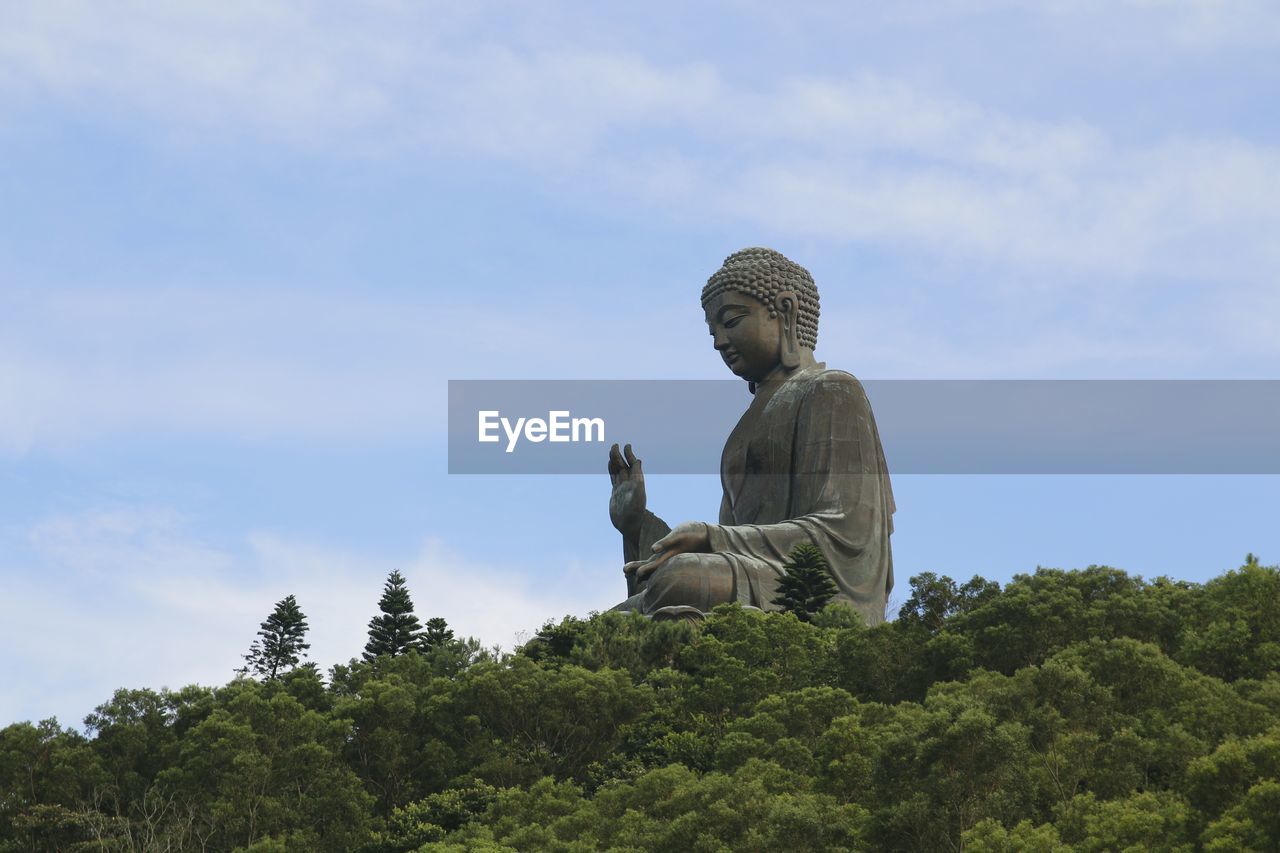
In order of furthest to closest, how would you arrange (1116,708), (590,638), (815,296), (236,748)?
(815,296)
(590,638)
(236,748)
(1116,708)

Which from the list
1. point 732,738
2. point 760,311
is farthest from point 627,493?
point 732,738

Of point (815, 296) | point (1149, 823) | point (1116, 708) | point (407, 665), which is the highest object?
point (815, 296)

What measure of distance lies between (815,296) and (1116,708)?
369 inches

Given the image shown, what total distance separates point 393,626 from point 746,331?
5128 millimetres

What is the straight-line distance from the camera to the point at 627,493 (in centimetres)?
2302

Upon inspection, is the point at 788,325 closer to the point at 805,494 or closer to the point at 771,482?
the point at 771,482

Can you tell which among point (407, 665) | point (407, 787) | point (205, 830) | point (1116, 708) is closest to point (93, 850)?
point (205, 830)

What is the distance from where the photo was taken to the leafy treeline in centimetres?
1420

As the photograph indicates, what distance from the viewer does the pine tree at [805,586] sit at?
2103cm

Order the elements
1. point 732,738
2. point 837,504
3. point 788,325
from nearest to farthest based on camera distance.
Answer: point 732,738, point 837,504, point 788,325

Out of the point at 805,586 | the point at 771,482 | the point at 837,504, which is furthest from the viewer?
the point at 771,482

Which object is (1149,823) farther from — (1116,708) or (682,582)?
(682,582)

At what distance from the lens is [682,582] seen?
21062 millimetres

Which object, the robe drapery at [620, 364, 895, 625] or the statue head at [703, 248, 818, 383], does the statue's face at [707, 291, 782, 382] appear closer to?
the statue head at [703, 248, 818, 383]
